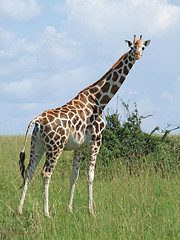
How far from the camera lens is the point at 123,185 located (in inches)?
351

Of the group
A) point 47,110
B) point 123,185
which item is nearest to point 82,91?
point 47,110

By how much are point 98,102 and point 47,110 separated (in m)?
1.16

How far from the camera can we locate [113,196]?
8.19 meters

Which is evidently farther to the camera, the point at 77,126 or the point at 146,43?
the point at 146,43

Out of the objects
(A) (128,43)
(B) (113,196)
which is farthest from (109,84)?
(B) (113,196)

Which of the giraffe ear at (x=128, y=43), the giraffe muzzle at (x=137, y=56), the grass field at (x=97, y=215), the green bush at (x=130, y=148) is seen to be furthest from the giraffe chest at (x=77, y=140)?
the green bush at (x=130, y=148)

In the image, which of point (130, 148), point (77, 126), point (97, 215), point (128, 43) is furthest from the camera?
point (130, 148)

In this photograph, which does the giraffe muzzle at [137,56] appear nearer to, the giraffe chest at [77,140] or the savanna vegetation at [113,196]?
the giraffe chest at [77,140]

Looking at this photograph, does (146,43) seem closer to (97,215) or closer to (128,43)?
(128,43)

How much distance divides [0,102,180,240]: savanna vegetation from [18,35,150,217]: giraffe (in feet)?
1.71

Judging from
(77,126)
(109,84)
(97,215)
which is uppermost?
(109,84)

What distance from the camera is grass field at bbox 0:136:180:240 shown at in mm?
5500

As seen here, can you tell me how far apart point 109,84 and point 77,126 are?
133 cm

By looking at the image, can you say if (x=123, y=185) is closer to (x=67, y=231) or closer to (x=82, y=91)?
(x=82, y=91)
